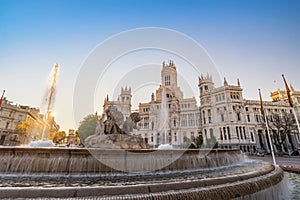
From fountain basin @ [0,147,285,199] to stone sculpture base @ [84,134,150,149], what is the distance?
403cm

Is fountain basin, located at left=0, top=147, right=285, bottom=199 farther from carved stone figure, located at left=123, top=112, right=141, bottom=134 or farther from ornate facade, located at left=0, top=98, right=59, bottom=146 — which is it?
ornate facade, located at left=0, top=98, right=59, bottom=146

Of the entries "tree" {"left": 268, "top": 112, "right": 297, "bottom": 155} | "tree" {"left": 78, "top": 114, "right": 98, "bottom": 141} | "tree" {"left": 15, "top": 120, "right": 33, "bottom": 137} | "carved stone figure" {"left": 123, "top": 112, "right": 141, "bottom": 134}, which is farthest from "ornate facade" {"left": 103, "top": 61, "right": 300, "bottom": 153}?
"carved stone figure" {"left": 123, "top": 112, "right": 141, "bottom": 134}

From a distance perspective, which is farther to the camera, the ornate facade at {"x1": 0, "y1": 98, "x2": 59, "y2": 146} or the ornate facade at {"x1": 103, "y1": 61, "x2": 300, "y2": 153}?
the ornate facade at {"x1": 103, "y1": 61, "x2": 300, "y2": 153}

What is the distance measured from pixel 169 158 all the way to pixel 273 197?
4.38m

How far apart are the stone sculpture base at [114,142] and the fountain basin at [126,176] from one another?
13.2ft

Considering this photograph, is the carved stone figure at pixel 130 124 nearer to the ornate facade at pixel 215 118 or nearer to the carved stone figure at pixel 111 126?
the carved stone figure at pixel 111 126

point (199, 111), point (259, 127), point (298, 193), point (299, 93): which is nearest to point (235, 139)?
point (259, 127)

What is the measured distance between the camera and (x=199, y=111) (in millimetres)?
61375

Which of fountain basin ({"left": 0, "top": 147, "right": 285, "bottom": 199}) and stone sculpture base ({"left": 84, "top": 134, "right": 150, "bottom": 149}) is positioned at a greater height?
stone sculpture base ({"left": 84, "top": 134, "right": 150, "bottom": 149})

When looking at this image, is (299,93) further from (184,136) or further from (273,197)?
(273,197)

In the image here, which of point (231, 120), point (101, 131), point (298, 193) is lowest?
point (298, 193)

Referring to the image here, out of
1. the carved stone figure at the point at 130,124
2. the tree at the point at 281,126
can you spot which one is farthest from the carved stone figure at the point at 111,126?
the tree at the point at 281,126

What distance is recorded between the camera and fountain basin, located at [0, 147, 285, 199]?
4.11 m

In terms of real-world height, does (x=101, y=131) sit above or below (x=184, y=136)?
below
